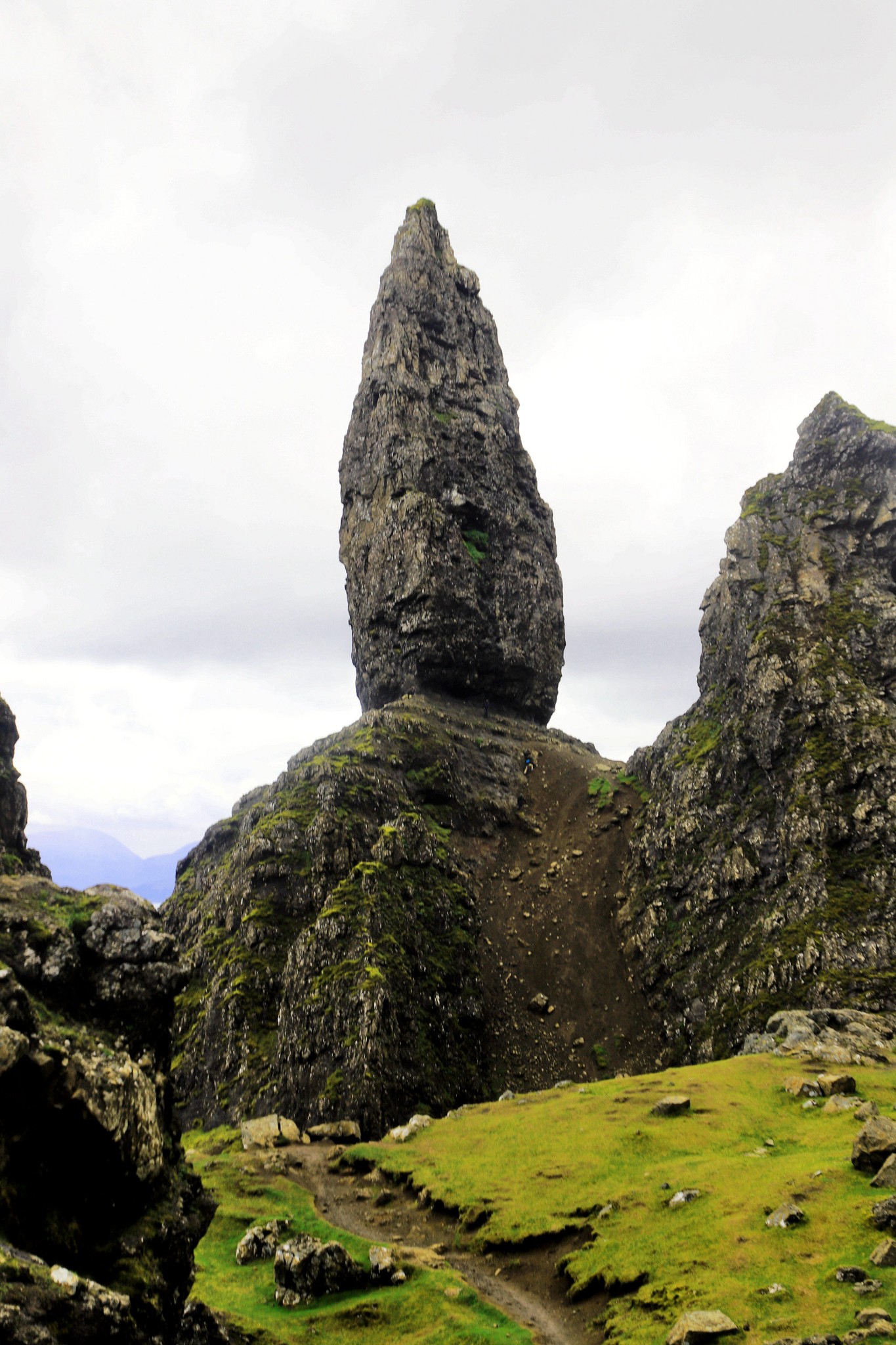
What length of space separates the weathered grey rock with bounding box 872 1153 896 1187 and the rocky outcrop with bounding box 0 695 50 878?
105ft

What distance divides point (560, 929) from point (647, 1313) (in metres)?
45.1

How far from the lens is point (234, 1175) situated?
35.5 metres

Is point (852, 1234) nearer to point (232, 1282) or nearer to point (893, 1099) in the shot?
point (893, 1099)

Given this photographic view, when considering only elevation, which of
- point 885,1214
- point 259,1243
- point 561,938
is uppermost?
point 561,938

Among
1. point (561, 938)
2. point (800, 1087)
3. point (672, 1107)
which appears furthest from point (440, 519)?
point (800, 1087)

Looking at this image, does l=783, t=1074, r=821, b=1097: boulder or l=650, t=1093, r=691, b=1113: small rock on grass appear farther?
l=650, t=1093, r=691, b=1113: small rock on grass

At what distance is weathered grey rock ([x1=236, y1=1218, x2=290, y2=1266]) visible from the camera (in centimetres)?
2650

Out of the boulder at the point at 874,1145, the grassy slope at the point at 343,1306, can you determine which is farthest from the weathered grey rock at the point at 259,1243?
the boulder at the point at 874,1145

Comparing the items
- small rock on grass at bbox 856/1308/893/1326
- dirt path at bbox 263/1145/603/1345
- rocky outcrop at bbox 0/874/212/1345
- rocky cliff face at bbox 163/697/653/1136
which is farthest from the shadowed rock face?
small rock on grass at bbox 856/1308/893/1326

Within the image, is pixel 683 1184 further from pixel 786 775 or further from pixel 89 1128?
pixel 786 775

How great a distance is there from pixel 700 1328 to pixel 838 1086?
19.6 m

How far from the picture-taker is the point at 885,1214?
60.5 feet

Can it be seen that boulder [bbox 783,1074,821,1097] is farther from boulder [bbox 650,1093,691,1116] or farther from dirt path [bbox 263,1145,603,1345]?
dirt path [bbox 263,1145,603,1345]

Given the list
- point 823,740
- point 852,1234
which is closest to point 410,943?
point 823,740
